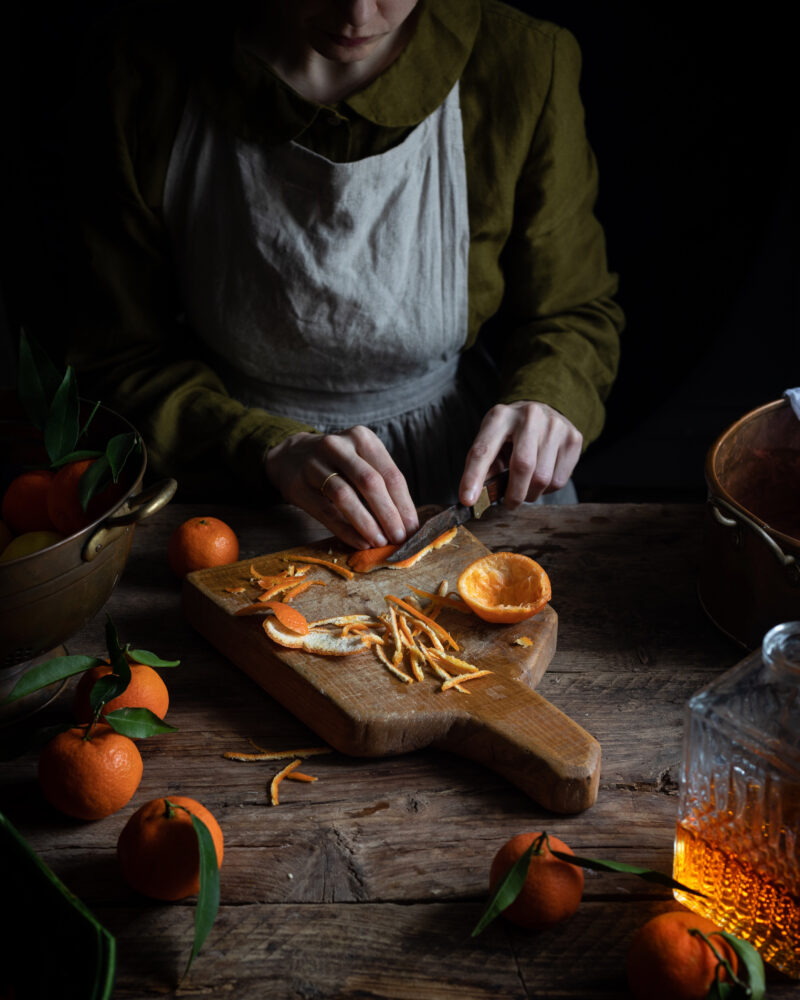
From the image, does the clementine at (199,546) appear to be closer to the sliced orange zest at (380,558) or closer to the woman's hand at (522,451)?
the sliced orange zest at (380,558)

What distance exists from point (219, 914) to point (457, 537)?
70 cm

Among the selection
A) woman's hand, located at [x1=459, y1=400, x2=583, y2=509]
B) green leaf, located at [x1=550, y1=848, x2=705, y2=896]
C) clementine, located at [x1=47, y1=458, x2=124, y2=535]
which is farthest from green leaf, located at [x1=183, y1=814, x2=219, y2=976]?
woman's hand, located at [x1=459, y1=400, x2=583, y2=509]

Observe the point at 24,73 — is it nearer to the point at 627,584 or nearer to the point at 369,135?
the point at 369,135

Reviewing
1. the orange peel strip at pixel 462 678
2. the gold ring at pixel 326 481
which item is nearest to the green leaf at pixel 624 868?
the orange peel strip at pixel 462 678

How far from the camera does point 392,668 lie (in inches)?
46.9

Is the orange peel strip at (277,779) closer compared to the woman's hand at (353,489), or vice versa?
the orange peel strip at (277,779)

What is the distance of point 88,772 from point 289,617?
1.08 ft

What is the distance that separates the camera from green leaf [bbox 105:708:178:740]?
1015mm

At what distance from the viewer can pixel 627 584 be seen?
143 centimetres

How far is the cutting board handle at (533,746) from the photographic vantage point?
1025 millimetres

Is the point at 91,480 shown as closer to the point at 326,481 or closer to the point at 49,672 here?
the point at 49,672

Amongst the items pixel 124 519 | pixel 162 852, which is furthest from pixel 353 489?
pixel 162 852

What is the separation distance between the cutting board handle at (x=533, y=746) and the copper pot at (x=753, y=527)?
296 millimetres

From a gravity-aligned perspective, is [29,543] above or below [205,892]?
above
